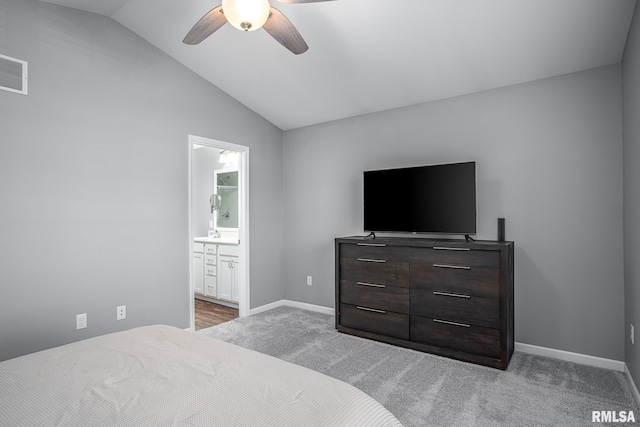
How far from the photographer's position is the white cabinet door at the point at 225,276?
4.73m

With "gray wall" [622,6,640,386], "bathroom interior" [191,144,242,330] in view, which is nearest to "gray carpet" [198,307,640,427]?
"gray wall" [622,6,640,386]

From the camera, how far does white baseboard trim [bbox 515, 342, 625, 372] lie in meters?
2.77

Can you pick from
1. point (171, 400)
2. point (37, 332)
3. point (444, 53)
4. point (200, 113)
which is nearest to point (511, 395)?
point (171, 400)

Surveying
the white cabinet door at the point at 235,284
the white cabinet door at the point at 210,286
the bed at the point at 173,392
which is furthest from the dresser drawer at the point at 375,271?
the white cabinet door at the point at 210,286

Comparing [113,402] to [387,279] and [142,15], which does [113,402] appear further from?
[142,15]

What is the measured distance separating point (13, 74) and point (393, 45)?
2903 millimetres

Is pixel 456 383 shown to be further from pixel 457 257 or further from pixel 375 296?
pixel 375 296

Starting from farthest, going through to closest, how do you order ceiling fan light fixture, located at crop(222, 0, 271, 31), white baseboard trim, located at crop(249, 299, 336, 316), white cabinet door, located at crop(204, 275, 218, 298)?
white cabinet door, located at crop(204, 275, 218, 298)
white baseboard trim, located at crop(249, 299, 336, 316)
ceiling fan light fixture, located at crop(222, 0, 271, 31)

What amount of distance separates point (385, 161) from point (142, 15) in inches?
107

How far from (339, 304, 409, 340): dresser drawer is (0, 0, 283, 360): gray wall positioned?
1.72 meters

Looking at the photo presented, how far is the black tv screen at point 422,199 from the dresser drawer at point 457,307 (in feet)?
1.97

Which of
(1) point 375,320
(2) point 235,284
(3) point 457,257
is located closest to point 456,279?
(3) point 457,257

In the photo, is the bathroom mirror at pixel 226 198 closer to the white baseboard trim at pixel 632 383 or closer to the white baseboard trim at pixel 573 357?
the white baseboard trim at pixel 573 357

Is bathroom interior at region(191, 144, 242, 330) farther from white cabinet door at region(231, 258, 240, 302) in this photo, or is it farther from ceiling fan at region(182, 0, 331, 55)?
ceiling fan at region(182, 0, 331, 55)
